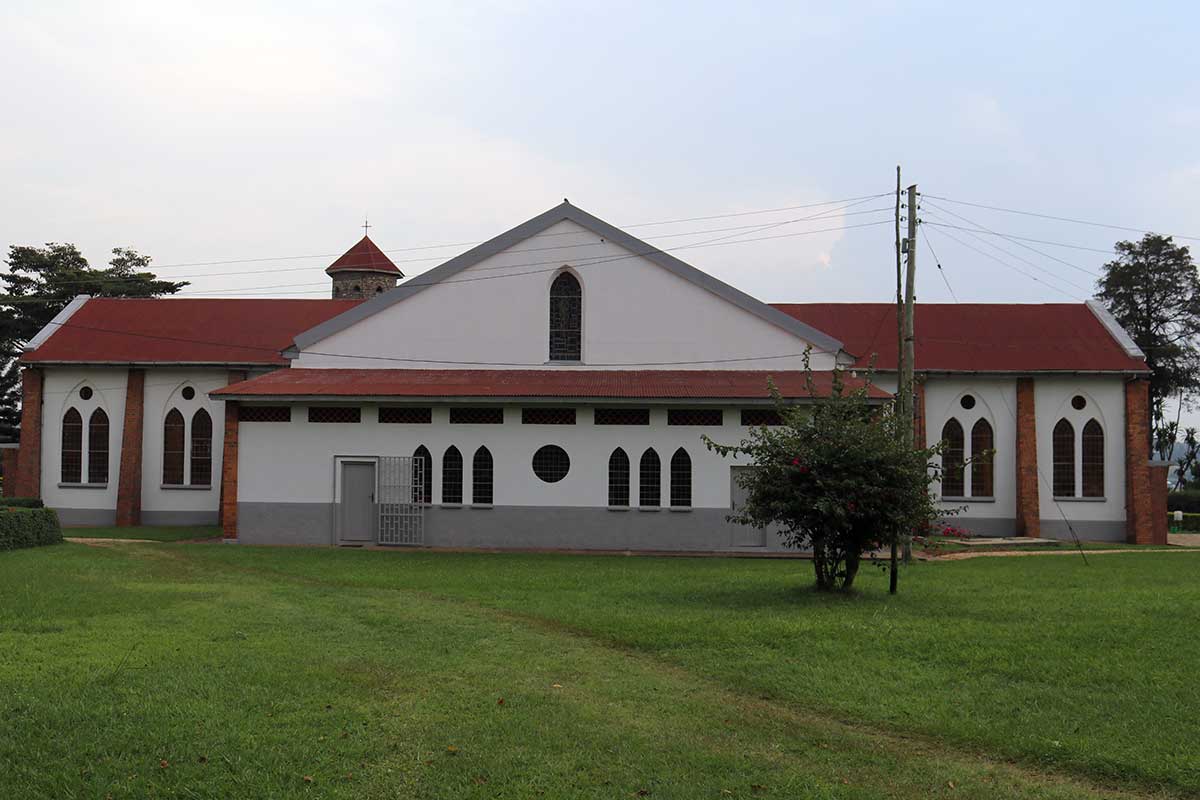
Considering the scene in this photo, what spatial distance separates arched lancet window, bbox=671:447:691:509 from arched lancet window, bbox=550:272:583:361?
475 centimetres

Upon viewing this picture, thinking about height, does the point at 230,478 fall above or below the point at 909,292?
below

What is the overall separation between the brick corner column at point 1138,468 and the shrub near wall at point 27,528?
30.3 meters

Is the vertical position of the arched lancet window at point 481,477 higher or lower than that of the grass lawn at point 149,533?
higher

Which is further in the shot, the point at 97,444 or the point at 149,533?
the point at 97,444

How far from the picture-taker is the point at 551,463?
27.9m

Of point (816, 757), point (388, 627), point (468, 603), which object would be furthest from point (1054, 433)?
point (816, 757)

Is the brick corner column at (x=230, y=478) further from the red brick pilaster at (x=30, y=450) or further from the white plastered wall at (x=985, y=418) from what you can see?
the white plastered wall at (x=985, y=418)

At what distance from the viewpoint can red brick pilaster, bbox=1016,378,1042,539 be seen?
3394 cm

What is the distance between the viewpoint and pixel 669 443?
27.6 m

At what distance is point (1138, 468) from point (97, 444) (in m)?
33.1

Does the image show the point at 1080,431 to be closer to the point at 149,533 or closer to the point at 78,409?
the point at 149,533

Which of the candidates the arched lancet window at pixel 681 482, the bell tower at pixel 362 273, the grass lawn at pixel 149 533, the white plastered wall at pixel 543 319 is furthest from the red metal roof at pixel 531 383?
the bell tower at pixel 362 273

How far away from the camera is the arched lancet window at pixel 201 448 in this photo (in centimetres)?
3541

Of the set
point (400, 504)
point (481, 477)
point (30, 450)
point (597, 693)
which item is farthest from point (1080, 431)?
point (30, 450)
